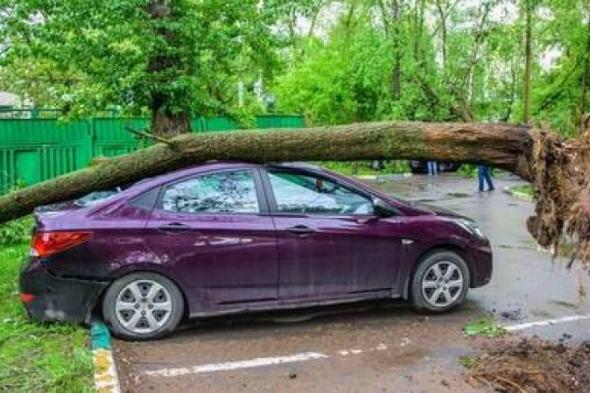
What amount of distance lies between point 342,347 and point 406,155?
1733 mm

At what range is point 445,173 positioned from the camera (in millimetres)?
28719

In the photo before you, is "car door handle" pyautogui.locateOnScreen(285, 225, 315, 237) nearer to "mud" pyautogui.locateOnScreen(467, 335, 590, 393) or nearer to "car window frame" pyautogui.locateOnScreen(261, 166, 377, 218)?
"car window frame" pyautogui.locateOnScreen(261, 166, 377, 218)

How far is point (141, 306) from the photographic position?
5648mm

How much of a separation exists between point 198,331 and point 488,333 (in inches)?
101

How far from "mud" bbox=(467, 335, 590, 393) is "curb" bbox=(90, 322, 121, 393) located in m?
2.51

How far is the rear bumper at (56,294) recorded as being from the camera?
5.54 metres

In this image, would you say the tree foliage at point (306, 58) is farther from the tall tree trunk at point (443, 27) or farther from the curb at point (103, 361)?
the curb at point (103, 361)

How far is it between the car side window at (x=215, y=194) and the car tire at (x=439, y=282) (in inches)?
67.8


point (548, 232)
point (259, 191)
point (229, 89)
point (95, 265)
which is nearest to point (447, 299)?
point (548, 232)

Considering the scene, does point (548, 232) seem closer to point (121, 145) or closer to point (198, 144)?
point (198, 144)

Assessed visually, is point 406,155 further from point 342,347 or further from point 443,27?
point 443,27

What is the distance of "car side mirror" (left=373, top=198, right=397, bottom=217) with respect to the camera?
20.4ft

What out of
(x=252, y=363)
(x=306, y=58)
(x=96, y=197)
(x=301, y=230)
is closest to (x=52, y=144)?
(x=96, y=197)

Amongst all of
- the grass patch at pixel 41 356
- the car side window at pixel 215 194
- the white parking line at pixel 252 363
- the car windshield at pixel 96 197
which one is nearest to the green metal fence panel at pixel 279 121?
the car windshield at pixel 96 197
